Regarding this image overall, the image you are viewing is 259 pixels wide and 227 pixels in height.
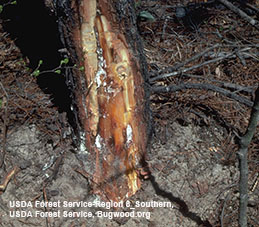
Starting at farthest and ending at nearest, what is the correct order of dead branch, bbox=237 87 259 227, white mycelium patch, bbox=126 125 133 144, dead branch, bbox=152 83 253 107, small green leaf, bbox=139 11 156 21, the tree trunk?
small green leaf, bbox=139 11 156 21 → dead branch, bbox=152 83 253 107 → white mycelium patch, bbox=126 125 133 144 → the tree trunk → dead branch, bbox=237 87 259 227

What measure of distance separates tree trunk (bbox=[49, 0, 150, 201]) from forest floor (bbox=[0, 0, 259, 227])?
15 centimetres

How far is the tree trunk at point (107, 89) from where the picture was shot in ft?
4.53

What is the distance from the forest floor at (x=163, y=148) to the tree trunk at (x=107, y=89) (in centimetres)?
15

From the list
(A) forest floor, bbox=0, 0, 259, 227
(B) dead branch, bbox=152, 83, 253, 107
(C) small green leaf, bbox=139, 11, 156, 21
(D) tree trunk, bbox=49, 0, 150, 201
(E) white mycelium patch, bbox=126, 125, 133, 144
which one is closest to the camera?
(D) tree trunk, bbox=49, 0, 150, 201

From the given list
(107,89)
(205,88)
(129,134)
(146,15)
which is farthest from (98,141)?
(146,15)

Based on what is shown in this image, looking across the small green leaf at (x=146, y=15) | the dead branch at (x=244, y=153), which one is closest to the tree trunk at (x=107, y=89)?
the dead branch at (x=244, y=153)

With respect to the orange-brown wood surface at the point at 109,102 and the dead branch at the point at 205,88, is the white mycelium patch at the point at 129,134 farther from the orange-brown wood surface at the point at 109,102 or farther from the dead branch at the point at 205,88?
the dead branch at the point at 205,88

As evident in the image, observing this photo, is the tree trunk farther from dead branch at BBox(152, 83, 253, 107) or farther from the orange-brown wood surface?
dead branch at BBox(152, 83, 253, 107)

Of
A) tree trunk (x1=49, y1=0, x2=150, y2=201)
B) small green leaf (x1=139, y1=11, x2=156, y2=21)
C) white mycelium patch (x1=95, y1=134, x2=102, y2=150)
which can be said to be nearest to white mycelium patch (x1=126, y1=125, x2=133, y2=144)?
tree trunk (x1=49, y1=0, x2=150, y2=201)

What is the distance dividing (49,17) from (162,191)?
1858 mm

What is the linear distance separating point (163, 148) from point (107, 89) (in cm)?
70

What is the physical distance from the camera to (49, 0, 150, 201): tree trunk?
4.53 feet

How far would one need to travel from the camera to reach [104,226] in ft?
5.77

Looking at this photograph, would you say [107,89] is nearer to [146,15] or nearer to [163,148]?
[163,148]
